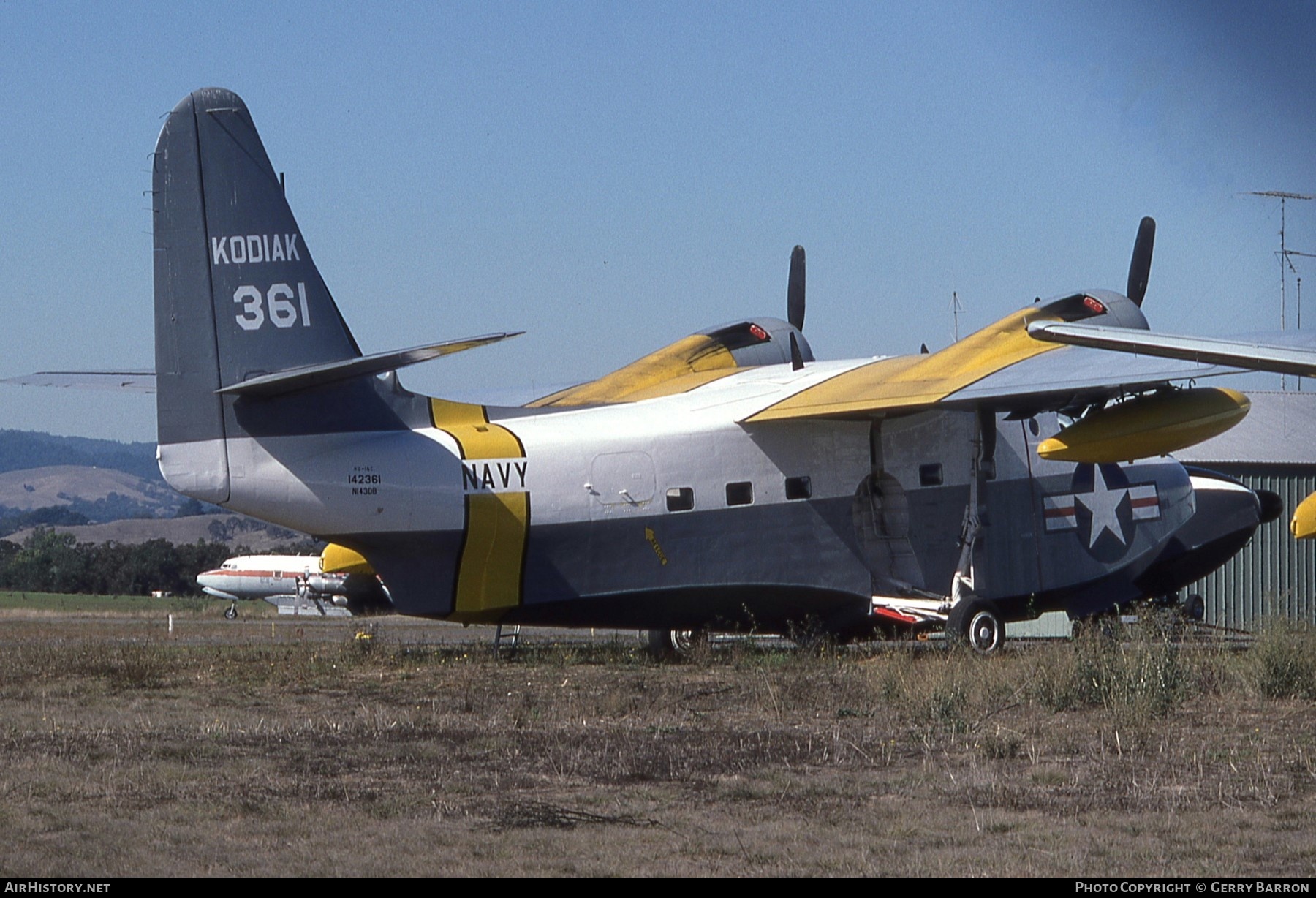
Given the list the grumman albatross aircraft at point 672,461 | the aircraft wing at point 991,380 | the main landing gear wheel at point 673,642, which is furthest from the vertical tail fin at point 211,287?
the main landing gear wheel at point 673,642

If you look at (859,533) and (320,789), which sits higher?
(859,533)

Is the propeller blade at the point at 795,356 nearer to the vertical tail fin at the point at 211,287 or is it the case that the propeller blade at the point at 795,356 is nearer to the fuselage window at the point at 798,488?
the fuselage window at the point at 798,488

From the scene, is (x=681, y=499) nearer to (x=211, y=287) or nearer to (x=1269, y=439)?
(x=211, y=287)

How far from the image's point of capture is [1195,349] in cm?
1141

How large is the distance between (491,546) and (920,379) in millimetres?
→ 6339

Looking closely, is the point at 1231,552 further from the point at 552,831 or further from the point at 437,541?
the point at 552,831

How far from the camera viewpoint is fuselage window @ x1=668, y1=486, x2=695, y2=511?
1931 centimetres

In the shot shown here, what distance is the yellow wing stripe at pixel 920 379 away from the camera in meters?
19.3

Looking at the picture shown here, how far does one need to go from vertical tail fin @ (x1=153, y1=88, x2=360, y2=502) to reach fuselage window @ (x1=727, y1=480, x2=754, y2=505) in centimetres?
582

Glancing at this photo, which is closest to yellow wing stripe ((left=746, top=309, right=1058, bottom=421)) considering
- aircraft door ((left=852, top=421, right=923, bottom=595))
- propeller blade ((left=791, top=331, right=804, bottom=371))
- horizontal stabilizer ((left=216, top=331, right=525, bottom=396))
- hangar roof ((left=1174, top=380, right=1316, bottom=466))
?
aircraft door ((left=852, top=421, right=923, bottom=595))

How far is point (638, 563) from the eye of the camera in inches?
750

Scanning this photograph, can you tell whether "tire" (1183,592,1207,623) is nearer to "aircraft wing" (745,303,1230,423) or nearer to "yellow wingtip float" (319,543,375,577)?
"aircraft wing" (745,303,1230,423)
